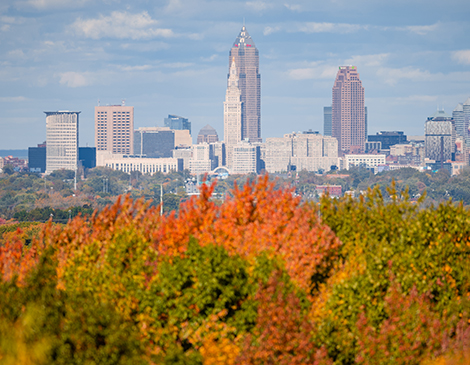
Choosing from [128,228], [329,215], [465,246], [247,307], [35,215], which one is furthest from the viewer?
[35,215]

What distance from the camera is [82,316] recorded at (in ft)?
48.7

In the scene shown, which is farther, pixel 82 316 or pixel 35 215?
pixel 35 215

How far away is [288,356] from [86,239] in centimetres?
866

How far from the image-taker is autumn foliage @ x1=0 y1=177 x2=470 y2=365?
16.0 m

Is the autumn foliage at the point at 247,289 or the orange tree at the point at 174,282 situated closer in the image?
the orange tree at the point at 174,282

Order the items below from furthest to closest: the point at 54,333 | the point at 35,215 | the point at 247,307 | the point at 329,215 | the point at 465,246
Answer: the point at 35,215
the point at 329,215
the point at 465,246
the point at 247,307
the point at 54,333

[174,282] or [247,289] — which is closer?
[174,282]

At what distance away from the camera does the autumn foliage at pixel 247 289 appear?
16.0 meters

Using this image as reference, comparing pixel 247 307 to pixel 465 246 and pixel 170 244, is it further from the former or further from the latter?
pixel 465 246

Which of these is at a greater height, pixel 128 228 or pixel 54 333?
pixel 128 228

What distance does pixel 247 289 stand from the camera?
19516 millimetres

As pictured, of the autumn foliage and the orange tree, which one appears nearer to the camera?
the orange tree

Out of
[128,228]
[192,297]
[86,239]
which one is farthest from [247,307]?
[86,239]

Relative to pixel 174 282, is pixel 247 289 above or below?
below
